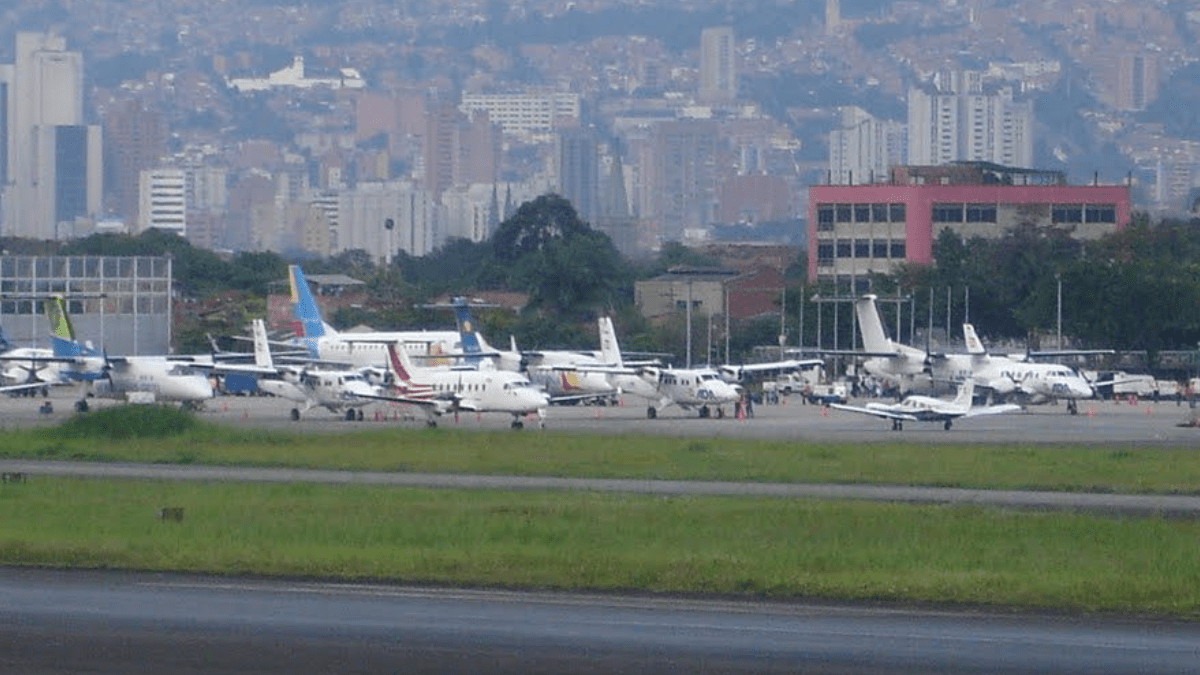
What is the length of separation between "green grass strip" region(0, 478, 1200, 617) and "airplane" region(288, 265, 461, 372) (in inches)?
2048

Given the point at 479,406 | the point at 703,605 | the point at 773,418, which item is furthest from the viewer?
the point at 773,418

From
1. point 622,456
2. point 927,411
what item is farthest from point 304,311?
point 622,456

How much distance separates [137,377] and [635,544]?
44.8 meters

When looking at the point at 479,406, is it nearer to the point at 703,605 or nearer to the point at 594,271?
the point at 703,605

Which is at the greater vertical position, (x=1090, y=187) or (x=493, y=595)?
(x=1090, y=187)

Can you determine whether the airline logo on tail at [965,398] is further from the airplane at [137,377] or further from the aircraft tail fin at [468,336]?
the airplane at [137,377]

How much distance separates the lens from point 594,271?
118 metres

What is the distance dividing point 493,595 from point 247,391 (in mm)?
63244

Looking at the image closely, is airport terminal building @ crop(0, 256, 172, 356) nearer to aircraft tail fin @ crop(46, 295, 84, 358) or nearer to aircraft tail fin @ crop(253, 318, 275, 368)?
aircraft tail fin @ crop(46, 295, 84, 358)

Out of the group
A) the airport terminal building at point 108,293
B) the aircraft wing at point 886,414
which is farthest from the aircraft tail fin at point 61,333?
the aircraft wing at point 886,414

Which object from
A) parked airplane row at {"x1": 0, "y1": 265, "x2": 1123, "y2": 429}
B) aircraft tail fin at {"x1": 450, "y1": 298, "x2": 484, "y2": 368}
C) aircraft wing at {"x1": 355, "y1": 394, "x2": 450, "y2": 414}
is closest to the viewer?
aircraft wing at {"x1": 355, "y1": 394, "x2": 450, "y2": 414}

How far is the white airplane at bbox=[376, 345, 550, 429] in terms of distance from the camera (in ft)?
194

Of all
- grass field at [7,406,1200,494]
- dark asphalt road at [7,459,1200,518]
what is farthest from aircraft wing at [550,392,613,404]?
dark asphalt road at [7,459,1200,518]

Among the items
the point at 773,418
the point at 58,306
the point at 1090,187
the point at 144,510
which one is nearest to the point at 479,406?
the point at 773,418
